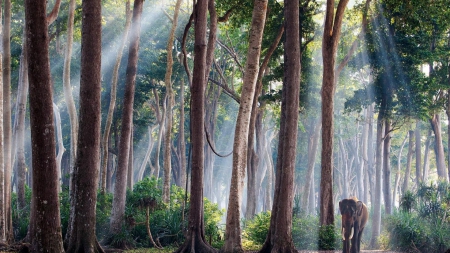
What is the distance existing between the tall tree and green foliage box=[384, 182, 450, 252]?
262cm

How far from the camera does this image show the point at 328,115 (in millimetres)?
18094

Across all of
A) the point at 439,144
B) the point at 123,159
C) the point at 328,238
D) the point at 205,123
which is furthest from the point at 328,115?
the point at 439,144

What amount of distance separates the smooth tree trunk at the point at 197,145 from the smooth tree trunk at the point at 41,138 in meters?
4.31

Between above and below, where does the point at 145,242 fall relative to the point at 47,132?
below

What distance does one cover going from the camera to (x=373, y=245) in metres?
20.3

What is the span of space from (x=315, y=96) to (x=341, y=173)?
2332cm

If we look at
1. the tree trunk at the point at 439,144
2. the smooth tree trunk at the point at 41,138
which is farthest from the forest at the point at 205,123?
the tree trunk at the point at 439,144

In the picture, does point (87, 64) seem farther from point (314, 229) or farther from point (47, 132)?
point (314, 229)

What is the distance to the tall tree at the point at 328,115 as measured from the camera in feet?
57.7

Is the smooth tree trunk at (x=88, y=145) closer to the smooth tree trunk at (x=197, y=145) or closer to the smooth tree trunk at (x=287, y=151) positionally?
the smooth tree trunk at (x=197, y=145)

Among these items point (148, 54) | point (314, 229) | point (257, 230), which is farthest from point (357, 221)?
point (148, 54)

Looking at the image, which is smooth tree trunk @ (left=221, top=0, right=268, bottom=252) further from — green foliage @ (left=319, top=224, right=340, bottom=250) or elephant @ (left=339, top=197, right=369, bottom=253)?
green foliage @ (left=319, top=224, right=340, bottom=250)

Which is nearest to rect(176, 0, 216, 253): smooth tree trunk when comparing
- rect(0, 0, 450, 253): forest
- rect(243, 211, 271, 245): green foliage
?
rect(0, 0, 450, 253): forest

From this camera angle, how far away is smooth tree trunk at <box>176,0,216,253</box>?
1312 cm
